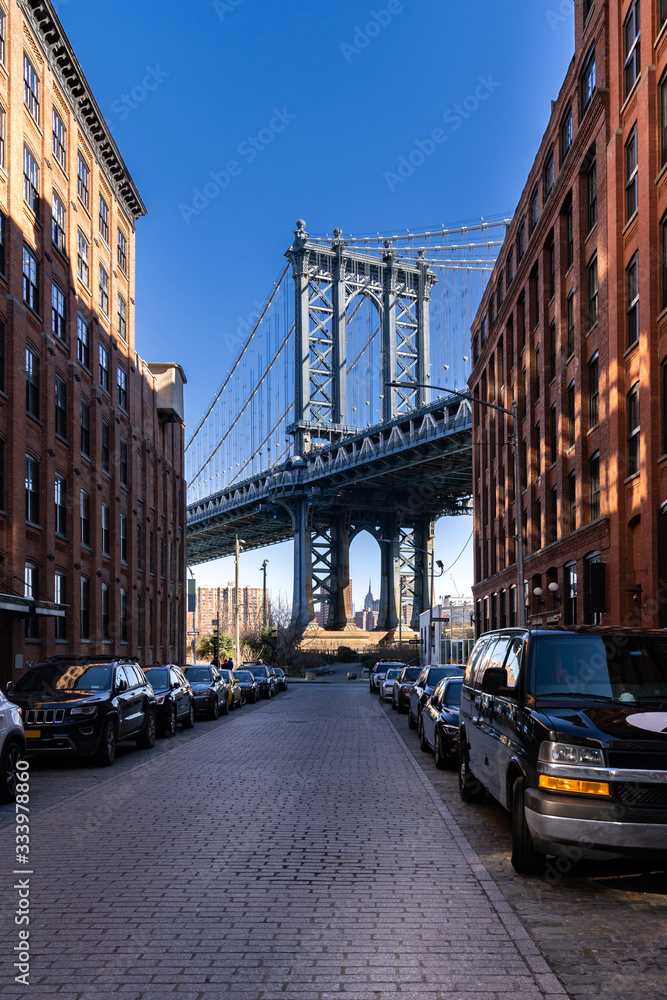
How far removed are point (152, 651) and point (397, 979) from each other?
39784mm

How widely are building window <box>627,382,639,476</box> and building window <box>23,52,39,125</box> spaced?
18.0 metres

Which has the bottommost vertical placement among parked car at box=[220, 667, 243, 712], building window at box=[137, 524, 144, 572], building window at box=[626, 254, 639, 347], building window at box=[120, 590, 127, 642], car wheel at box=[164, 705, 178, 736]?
parked car at box=[220, 667, 243, 712]

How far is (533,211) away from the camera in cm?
3922

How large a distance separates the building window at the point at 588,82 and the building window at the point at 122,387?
19098 millimetres

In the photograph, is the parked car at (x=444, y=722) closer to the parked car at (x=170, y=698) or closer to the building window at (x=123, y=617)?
the parked car at (x=170, y=698)

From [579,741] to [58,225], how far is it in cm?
2751

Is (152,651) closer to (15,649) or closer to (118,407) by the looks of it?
(118,407)

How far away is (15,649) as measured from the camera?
2428 centimetres

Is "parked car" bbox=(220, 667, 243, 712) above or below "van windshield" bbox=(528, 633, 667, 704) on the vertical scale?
below

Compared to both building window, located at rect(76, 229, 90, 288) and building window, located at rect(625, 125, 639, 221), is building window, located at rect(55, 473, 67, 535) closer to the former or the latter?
building window, located at rect(76, 229, 90, 288)

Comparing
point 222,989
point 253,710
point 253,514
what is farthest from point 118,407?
point 253,514

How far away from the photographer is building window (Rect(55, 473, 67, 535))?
96.5 ft

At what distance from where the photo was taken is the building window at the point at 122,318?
130 ft

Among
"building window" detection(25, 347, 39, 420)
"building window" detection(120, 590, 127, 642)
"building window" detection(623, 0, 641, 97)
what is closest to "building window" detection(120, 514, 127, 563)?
"building window" detection(120, 590, 127, 642)
